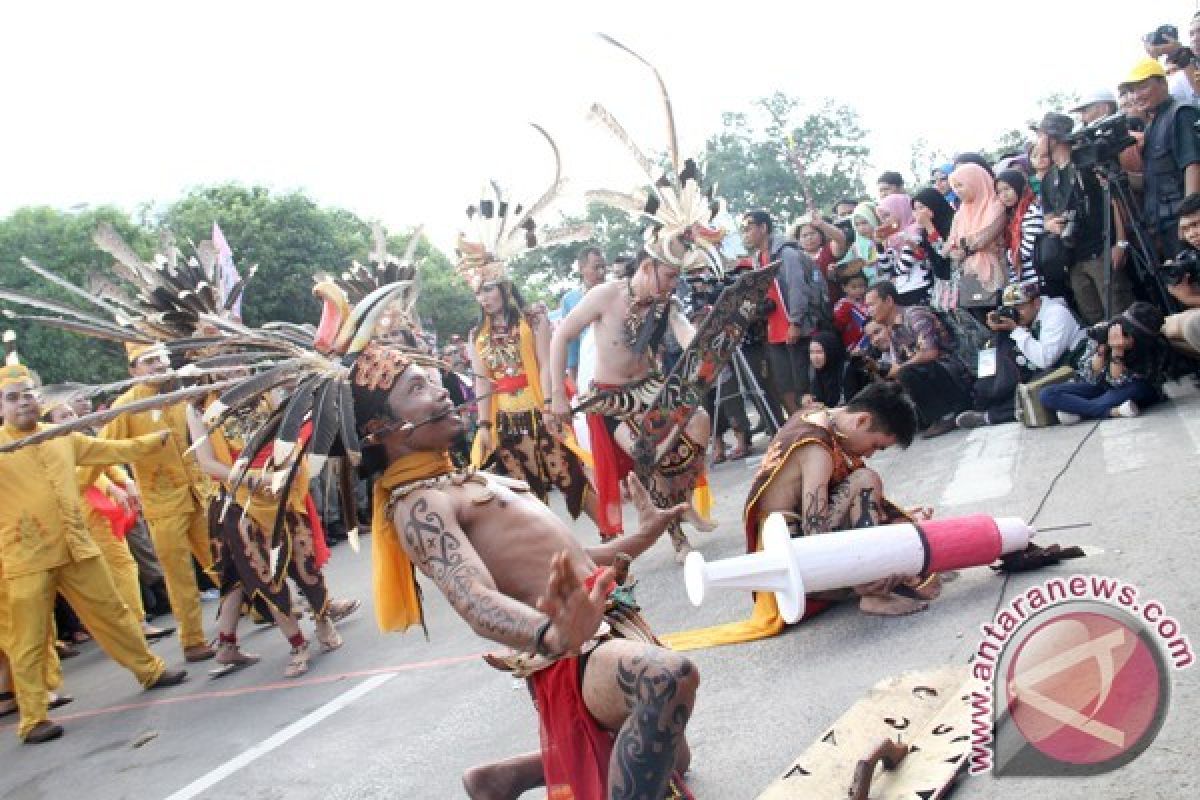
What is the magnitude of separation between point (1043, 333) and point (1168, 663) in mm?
5493

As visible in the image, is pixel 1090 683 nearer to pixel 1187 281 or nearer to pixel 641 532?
pixel 641 532

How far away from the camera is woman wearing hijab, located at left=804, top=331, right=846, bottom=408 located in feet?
29.4

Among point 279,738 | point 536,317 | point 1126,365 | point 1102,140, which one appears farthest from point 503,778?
point 1102,140

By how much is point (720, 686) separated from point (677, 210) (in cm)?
273

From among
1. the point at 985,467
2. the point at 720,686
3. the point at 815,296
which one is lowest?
the point at 720,686

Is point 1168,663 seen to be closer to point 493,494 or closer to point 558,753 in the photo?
point 558,753

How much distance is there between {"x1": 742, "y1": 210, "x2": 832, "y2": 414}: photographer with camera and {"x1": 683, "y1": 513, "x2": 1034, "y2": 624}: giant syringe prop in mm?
4794

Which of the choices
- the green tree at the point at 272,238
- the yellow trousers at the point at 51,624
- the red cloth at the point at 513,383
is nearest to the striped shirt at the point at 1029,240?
the red cloth at the point at 513,383

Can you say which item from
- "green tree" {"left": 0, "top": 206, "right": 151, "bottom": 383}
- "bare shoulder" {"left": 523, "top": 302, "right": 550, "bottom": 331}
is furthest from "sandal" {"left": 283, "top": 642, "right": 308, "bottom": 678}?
"green tree" {"left": 0, "top": 206, "right": 151, "bottom": 383}

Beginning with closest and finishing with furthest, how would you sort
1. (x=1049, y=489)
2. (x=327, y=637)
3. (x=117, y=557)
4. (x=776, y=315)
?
(x=1049, y=489) < (x=327, y=637) < (x=117, y=557) < (x=776, y=315)

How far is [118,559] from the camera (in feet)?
24.5

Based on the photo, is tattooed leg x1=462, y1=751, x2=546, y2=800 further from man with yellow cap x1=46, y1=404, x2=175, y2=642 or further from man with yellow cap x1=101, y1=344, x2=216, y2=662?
man with yellow cap x1=46, y1=404, x2=175, y2=642

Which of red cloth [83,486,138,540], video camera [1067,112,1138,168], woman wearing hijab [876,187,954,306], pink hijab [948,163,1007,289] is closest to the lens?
video camera [1067,112,1138,168]

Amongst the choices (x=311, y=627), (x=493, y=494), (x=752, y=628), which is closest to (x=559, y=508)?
(x=311, y=627)
